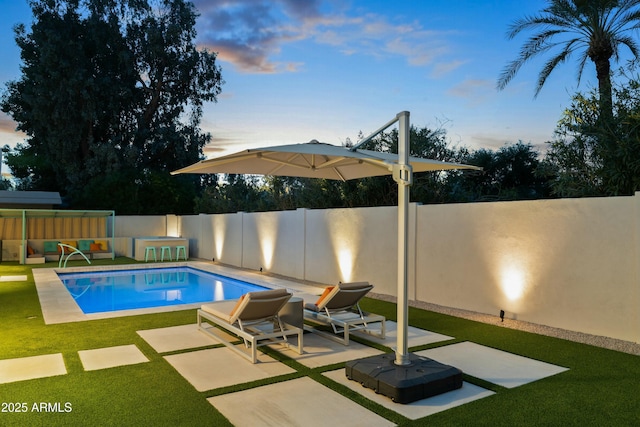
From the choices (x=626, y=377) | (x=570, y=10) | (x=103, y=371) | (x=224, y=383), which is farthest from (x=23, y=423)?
(x=570, y=10)

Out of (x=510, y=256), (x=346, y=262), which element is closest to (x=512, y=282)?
(x=510, y=256)

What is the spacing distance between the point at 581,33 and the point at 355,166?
8.65 m

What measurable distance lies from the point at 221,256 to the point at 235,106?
369 inches

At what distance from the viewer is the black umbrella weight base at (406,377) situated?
13.9 ft

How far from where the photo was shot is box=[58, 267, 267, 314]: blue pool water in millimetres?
11125

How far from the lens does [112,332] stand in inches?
268

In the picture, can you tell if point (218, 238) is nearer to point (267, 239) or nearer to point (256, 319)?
point (267, 239)

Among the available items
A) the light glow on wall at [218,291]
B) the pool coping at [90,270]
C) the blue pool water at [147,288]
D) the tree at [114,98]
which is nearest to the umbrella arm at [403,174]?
the pool coping at [90,270]

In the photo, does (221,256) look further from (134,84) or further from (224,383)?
(134,84)

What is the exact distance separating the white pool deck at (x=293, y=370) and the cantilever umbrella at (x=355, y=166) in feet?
2.45

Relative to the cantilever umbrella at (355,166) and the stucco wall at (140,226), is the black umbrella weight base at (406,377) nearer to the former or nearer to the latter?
the cantilever umbrella at (355,166)

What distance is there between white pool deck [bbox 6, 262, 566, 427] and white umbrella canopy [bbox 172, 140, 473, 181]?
226cm

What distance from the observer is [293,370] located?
16.7ft

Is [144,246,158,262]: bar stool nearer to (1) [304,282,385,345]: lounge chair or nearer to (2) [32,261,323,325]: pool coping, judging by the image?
(2) [32,261,323,325]: pool coping
